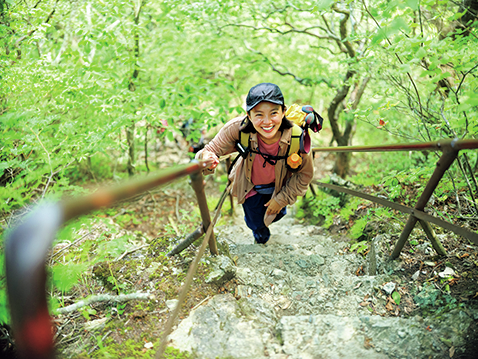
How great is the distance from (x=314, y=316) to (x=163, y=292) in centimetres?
112

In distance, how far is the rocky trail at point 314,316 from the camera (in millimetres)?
1673

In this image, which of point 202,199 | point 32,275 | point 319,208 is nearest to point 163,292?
point 202,199

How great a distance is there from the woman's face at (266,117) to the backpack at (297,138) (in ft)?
0.68

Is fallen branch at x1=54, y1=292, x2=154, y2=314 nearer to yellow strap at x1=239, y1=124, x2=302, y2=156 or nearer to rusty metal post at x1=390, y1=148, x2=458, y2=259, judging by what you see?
yellow strap at x1=239, y1=124, x2=302, y2=156

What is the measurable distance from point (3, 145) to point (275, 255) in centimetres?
293

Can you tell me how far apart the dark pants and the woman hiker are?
13 mm

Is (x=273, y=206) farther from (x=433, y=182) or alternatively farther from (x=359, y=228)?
(x=433, y=182)

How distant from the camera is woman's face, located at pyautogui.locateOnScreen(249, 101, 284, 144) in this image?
8.71 feet

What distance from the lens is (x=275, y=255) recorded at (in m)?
3.15

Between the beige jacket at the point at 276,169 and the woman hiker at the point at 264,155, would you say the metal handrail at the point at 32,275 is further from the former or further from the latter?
the beige jacket at the point at 276,169

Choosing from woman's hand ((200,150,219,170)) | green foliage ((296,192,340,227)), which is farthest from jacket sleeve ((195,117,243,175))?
green foliage ((296,192,340,227))

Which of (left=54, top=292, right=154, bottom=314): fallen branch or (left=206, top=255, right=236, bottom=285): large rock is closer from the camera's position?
(left=54, top=292, right=154, bottom=314): fallen branch

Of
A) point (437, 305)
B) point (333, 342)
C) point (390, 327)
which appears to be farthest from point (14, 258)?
point (437, 305)

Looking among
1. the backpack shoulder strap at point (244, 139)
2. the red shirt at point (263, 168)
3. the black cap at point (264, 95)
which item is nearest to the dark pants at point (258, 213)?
the red shirt at point (263, 168)
